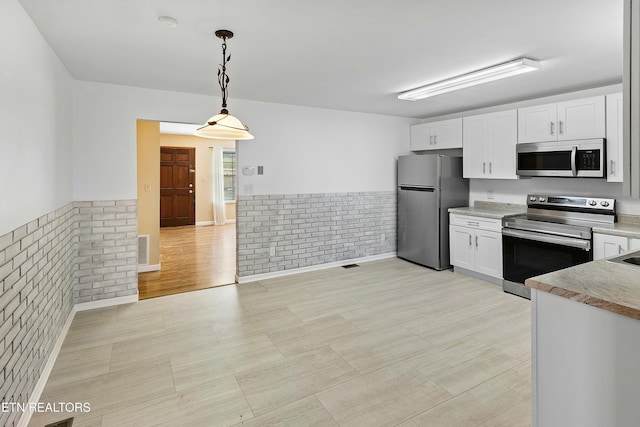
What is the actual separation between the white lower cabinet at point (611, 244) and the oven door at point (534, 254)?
61 mm

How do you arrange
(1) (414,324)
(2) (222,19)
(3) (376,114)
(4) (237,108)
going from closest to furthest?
(2) (222,19)
(1) (414,324)
(4) (237,108)
(3) (376,114)

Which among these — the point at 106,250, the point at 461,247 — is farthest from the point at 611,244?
the point at 106,250

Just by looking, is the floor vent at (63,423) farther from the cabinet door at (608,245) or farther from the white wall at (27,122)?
the cabinet door at (608,245)

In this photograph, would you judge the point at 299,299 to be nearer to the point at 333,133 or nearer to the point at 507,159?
the point at 333,133

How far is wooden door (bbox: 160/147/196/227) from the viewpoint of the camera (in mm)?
9344

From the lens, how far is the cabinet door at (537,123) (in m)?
3.89

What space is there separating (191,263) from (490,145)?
4745 millimetres

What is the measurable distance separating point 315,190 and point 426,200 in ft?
5.39

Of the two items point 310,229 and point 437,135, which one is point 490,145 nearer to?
point 437,135

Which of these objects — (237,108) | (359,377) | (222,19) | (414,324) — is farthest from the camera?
(237,108)

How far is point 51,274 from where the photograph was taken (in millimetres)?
2625

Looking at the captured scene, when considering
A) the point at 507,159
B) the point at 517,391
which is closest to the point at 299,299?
the point at 517,391

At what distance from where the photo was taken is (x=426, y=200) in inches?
201

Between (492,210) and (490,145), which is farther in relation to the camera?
(492,210)
